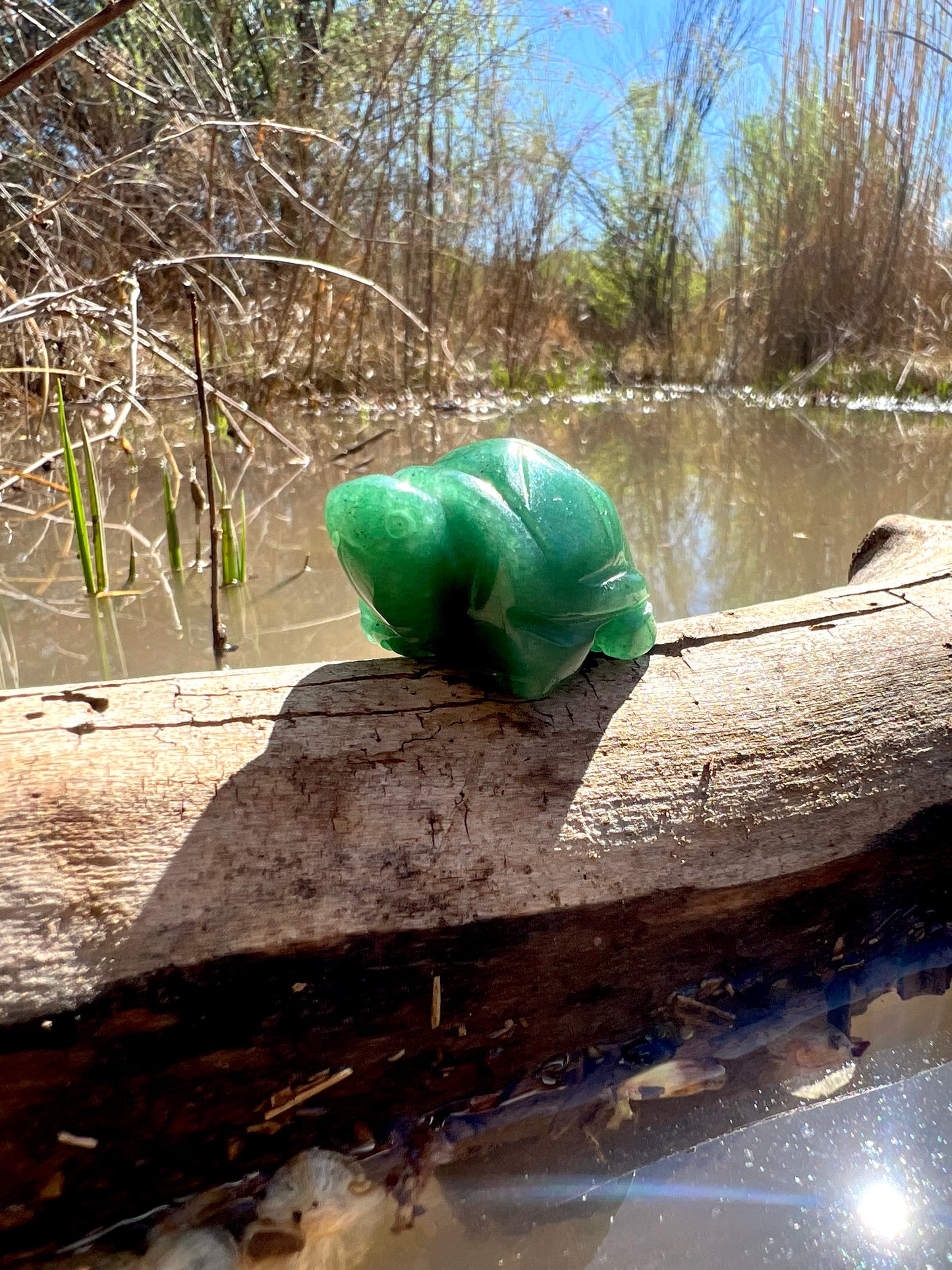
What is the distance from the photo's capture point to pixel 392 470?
11.5 feet

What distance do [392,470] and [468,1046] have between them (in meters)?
2.79

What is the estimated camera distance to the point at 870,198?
6117 mm

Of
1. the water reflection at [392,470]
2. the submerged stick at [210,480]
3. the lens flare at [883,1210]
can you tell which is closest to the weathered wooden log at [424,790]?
the lens flare at [883,1210]

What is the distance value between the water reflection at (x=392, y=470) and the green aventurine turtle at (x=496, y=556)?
910 mm

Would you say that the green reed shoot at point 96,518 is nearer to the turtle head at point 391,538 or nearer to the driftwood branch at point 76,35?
the driftwood branch at point 76,35

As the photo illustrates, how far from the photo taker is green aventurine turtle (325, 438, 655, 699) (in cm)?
94

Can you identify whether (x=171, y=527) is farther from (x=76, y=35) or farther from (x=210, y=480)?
(x=76, y=35)

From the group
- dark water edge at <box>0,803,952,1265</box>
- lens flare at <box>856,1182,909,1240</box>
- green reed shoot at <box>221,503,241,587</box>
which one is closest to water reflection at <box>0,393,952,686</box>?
green reed shoot at <box>221,503,241,587</box>

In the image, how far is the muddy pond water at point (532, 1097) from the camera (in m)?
0.82

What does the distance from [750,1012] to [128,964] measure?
711 millimetres

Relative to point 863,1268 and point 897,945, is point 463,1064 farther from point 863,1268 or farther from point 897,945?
point 897,945

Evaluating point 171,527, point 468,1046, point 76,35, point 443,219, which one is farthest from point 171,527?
point 443,219

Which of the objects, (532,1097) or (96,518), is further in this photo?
(96,518)

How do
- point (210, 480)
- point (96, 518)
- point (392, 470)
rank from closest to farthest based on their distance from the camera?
point (210, 480)
point (96, 518)
point (392, 470)
